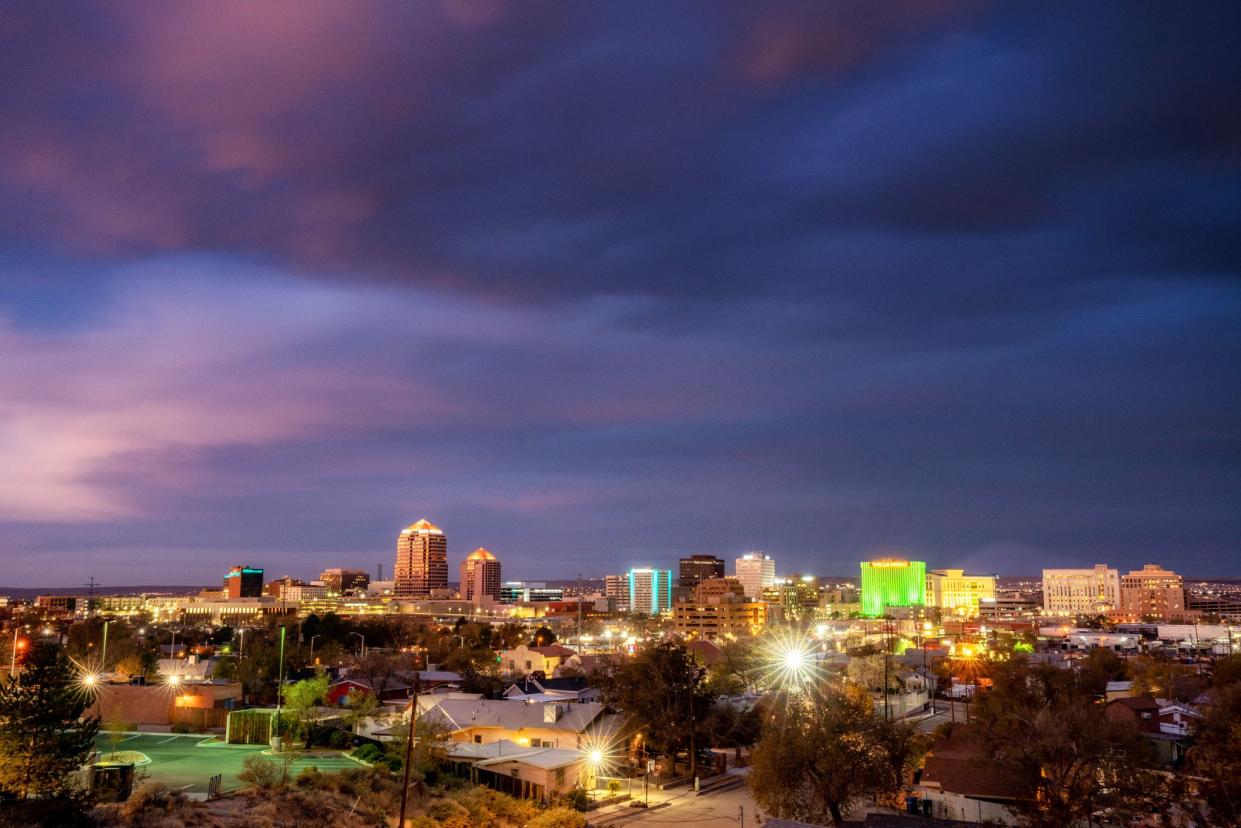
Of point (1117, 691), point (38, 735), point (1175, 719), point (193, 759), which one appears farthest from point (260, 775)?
point (1117, 691)

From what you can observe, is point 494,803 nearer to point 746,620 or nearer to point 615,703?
point 615,703

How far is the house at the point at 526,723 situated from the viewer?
39.8 metres

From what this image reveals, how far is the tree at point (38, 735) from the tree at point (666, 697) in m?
22.9

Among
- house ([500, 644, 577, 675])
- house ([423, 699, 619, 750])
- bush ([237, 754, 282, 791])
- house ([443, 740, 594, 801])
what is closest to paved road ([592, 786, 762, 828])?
house ([443, 740, 594, 801])

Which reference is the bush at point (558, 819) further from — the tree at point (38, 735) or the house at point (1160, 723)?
the house at point (1160, 723)

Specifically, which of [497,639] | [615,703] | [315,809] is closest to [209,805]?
[315,809]

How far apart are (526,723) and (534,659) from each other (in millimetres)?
42257

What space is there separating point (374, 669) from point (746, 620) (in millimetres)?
114009

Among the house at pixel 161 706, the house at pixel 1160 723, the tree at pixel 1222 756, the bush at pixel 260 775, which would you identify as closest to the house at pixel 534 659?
the house at pixel 161 706

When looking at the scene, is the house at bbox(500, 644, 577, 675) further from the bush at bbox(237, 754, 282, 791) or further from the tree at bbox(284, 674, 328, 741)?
the bush at bbox(237, 754, 282, 791)

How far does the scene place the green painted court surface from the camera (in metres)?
31.1

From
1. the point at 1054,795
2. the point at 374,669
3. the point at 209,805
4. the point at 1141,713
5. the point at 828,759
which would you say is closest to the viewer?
the point at 209,805

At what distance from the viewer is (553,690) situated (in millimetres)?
57625

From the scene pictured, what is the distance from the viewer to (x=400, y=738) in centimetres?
3441
